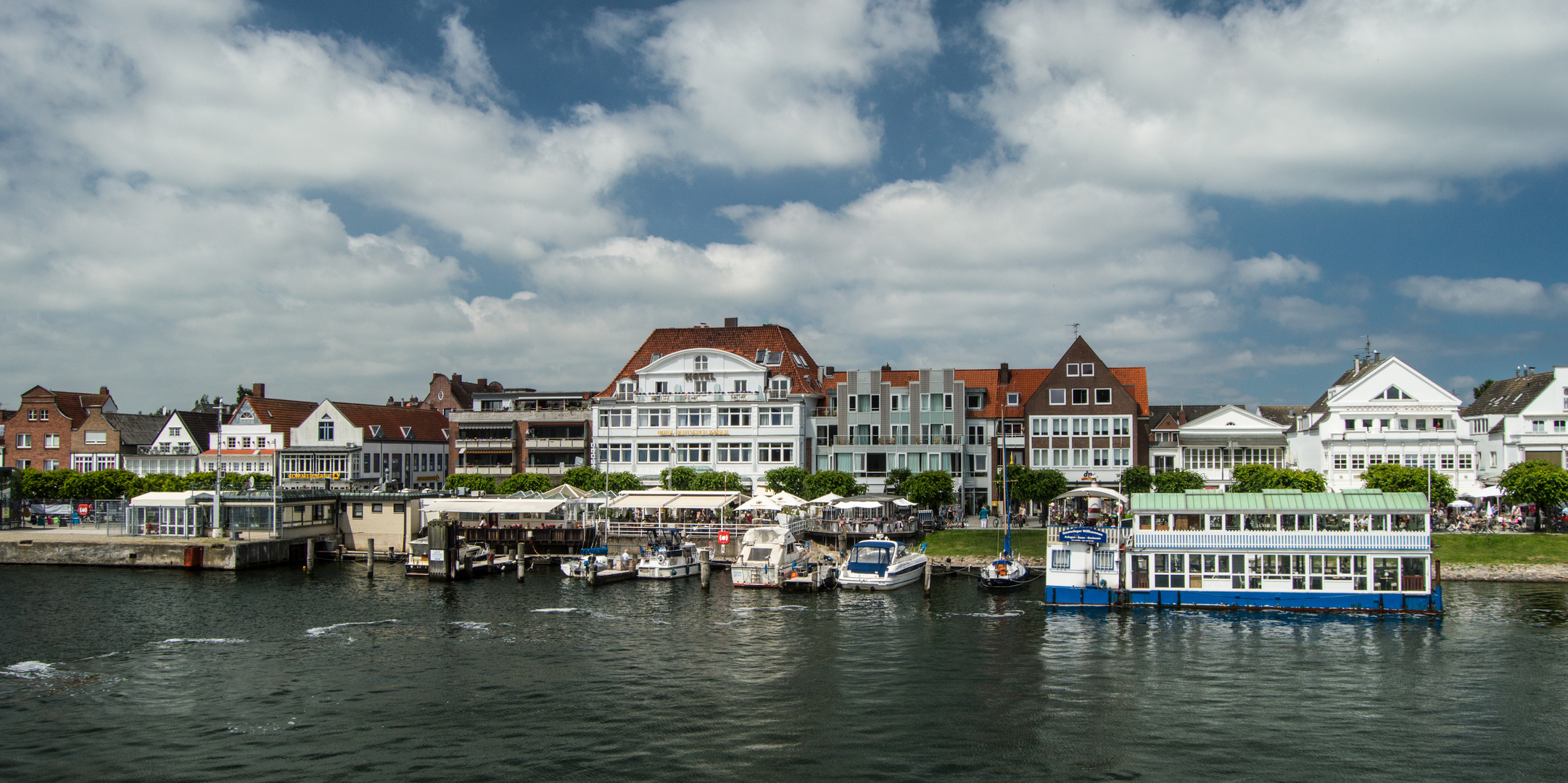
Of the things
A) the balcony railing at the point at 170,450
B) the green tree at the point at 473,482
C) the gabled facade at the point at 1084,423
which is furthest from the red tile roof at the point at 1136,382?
the balcony railing at the point at 170,450

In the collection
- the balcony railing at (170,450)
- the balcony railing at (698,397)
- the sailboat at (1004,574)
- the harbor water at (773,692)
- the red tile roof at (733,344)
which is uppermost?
the red tile roof at (733,344)

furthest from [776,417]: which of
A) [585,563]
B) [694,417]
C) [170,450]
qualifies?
[170,450]

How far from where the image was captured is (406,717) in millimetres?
35375

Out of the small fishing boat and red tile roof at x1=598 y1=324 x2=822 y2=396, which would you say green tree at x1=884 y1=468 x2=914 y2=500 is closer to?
red tile roof at x1=598 y1=324 x2=822 y2=396

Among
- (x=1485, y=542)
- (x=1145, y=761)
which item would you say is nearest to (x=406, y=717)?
(x=1145, y=761)

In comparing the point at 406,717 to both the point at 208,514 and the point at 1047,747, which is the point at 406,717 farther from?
the point at 208,514

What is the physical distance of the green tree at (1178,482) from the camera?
83.2m

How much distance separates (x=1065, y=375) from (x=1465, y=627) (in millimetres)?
46133

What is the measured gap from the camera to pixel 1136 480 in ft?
284

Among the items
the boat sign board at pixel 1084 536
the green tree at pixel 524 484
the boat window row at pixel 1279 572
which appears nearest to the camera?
the boat window row at pixel 1279 572

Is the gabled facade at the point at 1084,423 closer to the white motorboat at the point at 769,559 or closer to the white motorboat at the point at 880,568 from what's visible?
the white motorboat at the point at 880,568

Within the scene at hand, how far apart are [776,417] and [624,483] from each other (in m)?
15.6

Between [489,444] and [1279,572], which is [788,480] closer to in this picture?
[489,444]

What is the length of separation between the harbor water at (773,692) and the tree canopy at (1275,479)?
19448 millimetres
